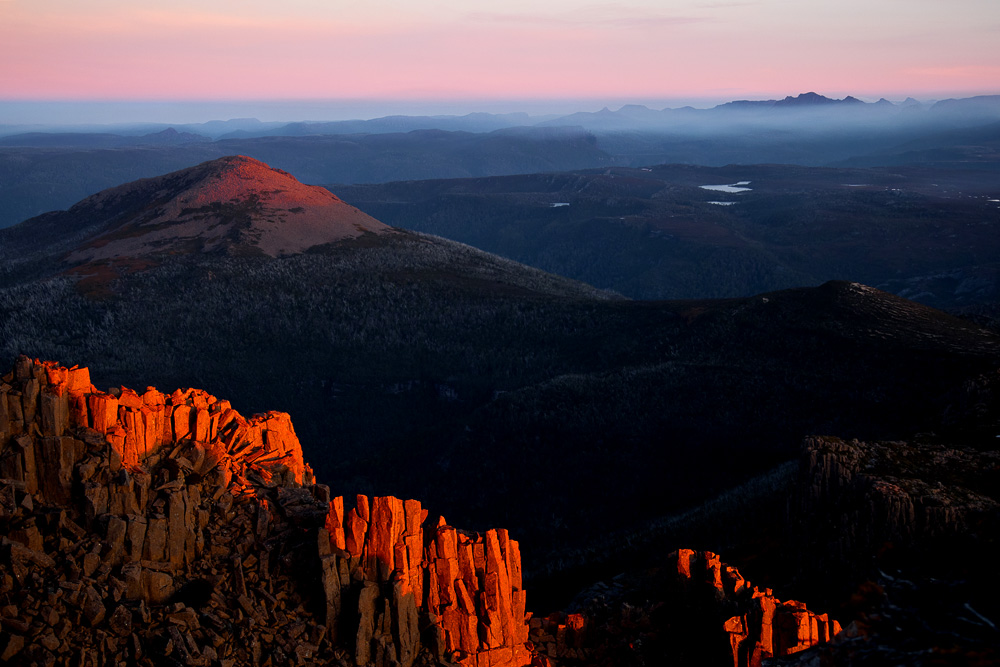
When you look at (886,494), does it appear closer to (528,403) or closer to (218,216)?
(528,403)

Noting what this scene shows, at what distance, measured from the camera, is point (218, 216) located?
115500 mm

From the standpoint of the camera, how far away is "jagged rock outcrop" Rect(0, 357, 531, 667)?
17531mm

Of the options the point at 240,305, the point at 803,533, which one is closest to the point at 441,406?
the point at 240,305

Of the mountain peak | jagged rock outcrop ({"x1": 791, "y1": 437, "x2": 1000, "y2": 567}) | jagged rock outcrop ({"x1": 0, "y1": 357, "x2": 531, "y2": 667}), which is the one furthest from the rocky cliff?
the mountain peak

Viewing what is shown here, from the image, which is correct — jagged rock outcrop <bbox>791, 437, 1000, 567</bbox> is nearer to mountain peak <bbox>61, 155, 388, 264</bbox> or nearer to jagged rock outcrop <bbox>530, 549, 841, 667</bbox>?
jagged rock outcrop <bbox>530, 549, 841, 667</bbox>

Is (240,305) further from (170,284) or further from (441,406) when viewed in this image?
(441,406)

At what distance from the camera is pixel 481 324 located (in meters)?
89.4

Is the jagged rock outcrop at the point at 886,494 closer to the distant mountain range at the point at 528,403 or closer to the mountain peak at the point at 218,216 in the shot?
the distant mountain range at the point at 528,403

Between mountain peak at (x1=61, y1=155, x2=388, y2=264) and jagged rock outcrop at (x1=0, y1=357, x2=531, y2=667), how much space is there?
88.5 meters

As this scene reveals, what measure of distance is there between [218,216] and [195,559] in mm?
102994

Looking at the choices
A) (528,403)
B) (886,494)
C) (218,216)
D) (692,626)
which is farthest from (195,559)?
(218,216)

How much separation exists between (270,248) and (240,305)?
17299 mm

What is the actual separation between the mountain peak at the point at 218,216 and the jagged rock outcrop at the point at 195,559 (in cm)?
8850

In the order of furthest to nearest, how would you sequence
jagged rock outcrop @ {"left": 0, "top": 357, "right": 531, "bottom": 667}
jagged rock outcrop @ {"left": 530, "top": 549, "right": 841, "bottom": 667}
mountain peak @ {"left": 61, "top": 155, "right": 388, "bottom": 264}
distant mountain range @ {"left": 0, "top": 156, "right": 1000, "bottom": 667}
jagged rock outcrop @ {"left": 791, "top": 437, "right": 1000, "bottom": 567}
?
mountain peak @ {"left": 61, "top": 155, "right": 388, "bottom": 264} < jagged rock outcrop @ {"left": 791, "top": 437, "right": 1000, "bottom": 567} < distant mountain range @ {"left": 0, "top": 156, "right": 1000, "bottom": 667} < jagged rock outcrop @ {"left": 530, "top": 549, "right": 841, "bottom": 667} < jagged rock outcrop @ {"left": 0, "top": 357, "right": 531, "bottom": 667}
